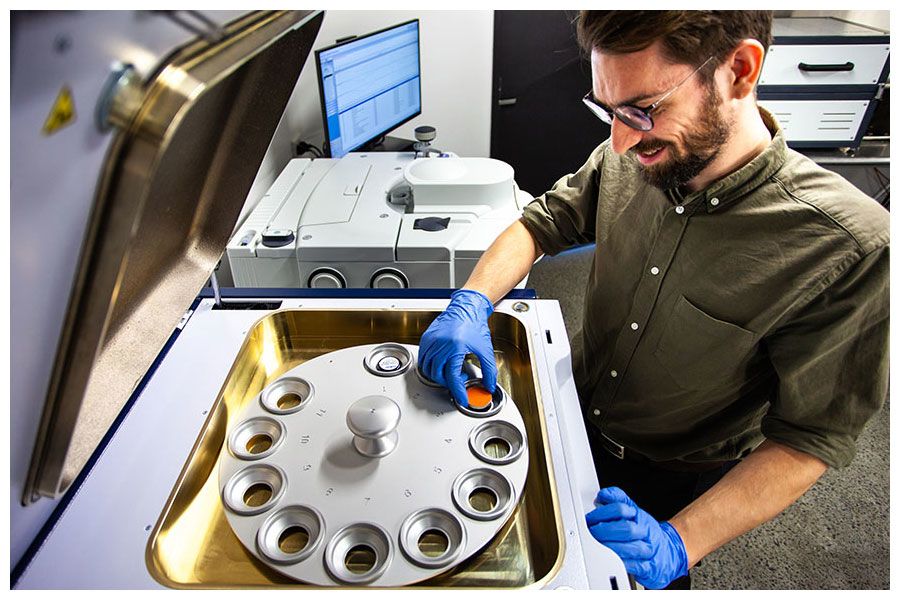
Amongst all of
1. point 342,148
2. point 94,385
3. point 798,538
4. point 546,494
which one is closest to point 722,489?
point 546,494

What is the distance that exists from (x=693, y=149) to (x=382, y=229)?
3.18ft

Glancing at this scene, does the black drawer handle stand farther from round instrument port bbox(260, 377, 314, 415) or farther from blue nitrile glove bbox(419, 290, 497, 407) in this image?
round instrument port bbox(260, 377, 314, 415)

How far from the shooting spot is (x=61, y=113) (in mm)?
454

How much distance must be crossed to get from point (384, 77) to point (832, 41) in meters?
1.89

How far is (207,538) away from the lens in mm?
871

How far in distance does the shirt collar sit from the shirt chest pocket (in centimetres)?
19

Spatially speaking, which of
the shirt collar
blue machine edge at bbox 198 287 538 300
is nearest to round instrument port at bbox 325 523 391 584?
blue machine edge at bbox 198 287 538 300

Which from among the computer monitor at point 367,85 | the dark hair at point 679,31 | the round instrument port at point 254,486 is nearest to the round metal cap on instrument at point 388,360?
the round instrument port at point 254,486

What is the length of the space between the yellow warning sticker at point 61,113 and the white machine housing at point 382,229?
3.81 feet

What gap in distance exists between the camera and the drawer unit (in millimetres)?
2340

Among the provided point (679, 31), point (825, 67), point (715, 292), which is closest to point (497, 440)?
point (715, 292)

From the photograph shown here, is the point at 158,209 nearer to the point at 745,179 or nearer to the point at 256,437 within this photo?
the point at 256,437
